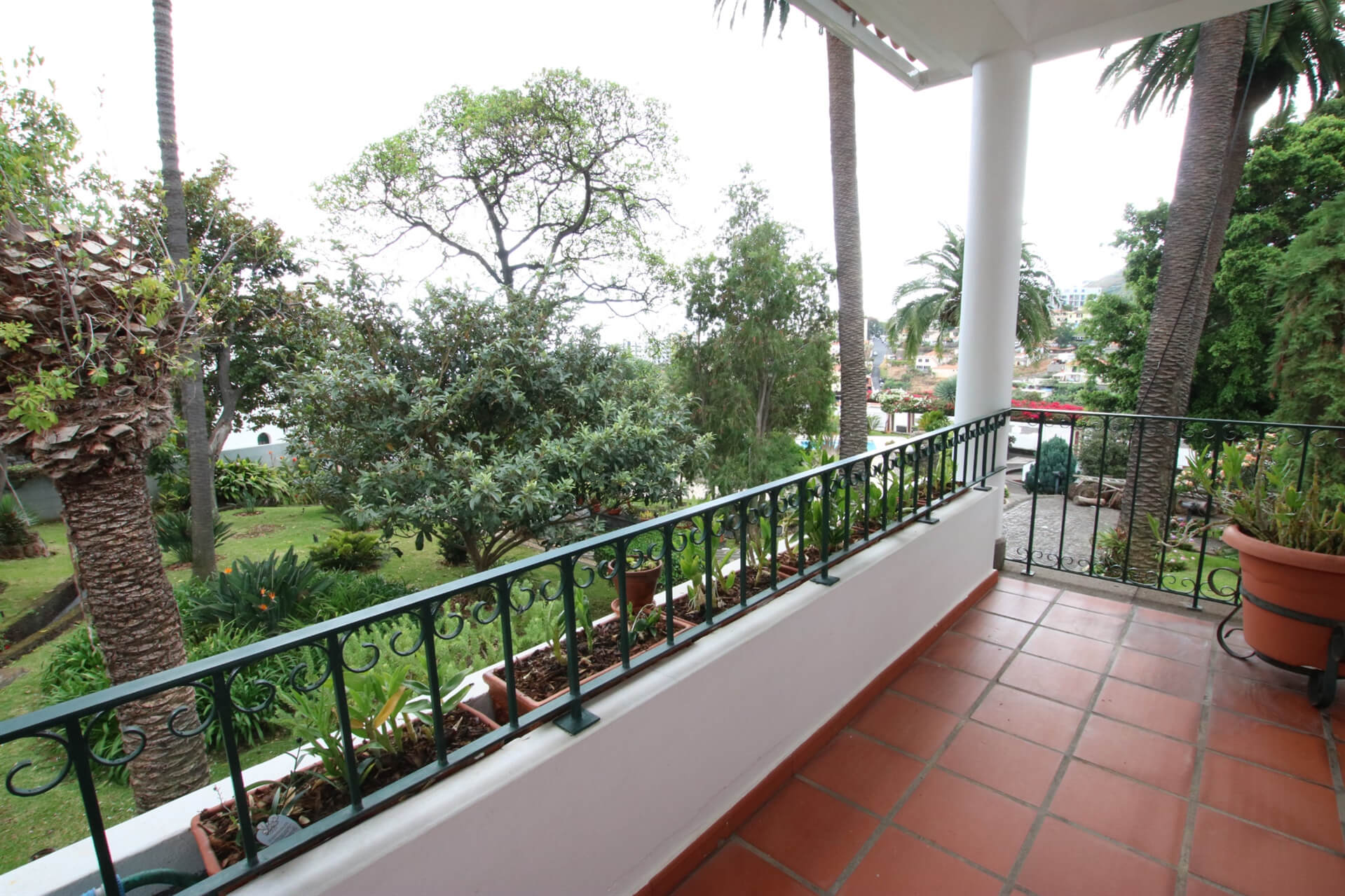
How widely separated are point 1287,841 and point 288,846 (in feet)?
7.31

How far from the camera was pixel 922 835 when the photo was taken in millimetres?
1544

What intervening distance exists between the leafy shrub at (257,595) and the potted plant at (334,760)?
3584mm

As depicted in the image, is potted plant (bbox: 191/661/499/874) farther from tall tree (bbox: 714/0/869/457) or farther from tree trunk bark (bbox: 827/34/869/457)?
tall tree (bbox: 714/0/869/457)

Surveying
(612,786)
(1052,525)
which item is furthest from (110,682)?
(1052,525)

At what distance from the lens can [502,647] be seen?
1.44 m

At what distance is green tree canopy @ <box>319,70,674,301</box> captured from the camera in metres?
8.35

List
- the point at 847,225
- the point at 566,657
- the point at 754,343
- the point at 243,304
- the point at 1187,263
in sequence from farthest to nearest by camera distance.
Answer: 1. the point at 754,343
2. the point at 243,304
3. the point at 847,225
4. the point at 1187,263
5. the point at 566,657

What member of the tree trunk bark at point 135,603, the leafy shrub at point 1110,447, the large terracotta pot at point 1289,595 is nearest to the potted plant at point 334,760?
the tree trunk bark at point 135,603

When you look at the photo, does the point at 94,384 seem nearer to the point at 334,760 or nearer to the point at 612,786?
the point at 334,760

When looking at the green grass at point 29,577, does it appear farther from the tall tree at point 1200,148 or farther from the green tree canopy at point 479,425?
the tall tree at point 1200,148

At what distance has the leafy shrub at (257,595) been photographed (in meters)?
4.16

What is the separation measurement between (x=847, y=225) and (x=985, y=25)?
14.7 feet

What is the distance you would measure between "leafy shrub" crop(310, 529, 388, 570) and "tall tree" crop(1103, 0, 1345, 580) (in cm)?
727

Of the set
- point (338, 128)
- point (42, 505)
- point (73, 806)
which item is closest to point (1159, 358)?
point (73, 806)
